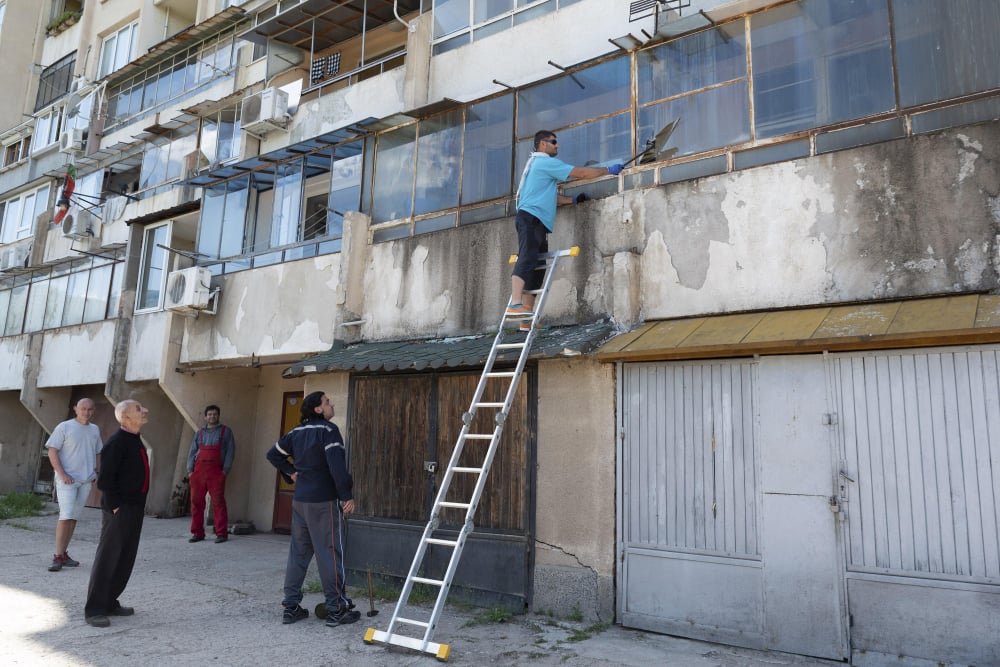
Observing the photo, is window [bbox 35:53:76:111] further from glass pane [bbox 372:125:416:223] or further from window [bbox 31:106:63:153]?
glass pane [bbox 372:125:416:223]

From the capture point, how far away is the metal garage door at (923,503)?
17.0 feet

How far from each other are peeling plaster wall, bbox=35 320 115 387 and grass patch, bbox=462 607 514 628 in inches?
435

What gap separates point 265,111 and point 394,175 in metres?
4.85

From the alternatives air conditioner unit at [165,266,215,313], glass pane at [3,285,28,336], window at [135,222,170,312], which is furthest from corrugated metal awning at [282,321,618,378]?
glass pane at [3,285,28,336]

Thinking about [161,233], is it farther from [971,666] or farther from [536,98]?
[971,666]

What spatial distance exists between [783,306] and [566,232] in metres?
2.47

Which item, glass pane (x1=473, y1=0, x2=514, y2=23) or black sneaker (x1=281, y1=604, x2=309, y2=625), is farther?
glass pane (x1=473, y1=0, x2=514, y2=23)

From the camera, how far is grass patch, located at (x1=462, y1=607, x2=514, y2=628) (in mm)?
6758

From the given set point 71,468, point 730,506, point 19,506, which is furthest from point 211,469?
point 730,506

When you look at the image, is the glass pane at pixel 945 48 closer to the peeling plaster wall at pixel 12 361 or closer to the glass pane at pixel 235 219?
the glass pane at pixel 235 219

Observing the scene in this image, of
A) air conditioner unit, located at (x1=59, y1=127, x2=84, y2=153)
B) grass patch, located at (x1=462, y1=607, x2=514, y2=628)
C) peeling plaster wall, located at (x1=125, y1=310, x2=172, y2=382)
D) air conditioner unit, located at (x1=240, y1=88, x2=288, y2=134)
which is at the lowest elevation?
grass patch, located at (x1=462, y1=607, x2=514, y2=628)

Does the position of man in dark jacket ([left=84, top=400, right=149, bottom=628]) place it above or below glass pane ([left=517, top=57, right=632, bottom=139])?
below

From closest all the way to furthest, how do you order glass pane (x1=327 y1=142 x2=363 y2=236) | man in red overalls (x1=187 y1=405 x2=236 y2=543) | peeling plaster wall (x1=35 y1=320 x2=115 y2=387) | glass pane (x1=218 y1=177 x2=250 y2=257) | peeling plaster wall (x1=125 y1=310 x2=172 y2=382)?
1. glass pane (x1=327 y1=142 x2=363 y2=236)
2. man in red overalls (x1=187 y1=405 x2=236 y2=543)
3. glass pane (x1=218 y1=177 x2=250 y2=257)
4. peeling plaster wall (x1=125 y1=310 x2=172 y2=382)
5. peeling plaster wall (x1=35 y1=320 x2=115 y2=387)

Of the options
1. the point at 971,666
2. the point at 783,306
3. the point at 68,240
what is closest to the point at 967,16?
the point at 783,306
